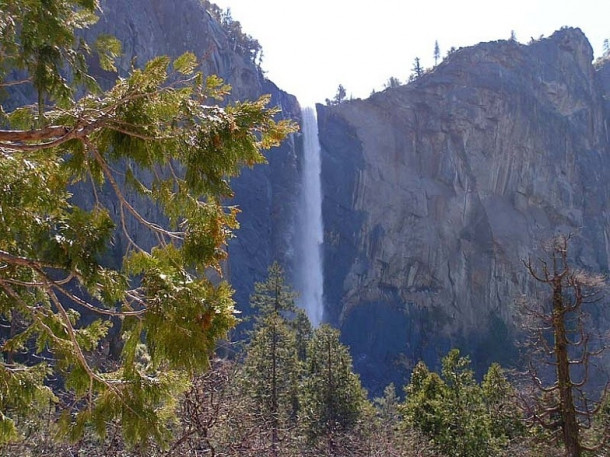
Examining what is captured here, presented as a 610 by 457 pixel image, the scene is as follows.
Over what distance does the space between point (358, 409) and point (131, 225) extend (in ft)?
62.2

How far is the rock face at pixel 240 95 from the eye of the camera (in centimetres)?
3862

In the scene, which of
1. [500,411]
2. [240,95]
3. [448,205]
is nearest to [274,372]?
[500,411]

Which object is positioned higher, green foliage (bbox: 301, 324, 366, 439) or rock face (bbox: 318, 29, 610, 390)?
rock face (bbox: 318, 29, 610, 390)

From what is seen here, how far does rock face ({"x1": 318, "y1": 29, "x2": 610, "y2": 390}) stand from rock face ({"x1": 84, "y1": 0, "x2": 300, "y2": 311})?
12.4 ft

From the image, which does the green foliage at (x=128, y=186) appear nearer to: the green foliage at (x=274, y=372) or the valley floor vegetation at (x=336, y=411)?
the valley floor vegetation at (x=336, y=411)

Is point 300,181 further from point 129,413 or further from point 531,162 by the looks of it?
point 129,413

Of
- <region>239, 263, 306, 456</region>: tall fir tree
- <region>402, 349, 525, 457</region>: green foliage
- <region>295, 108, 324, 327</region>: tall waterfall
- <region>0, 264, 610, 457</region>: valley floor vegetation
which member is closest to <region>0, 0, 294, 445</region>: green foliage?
<region>0, 264, 610, 457</region>: valley floor vegetation

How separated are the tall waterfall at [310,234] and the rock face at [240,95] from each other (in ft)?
3.46

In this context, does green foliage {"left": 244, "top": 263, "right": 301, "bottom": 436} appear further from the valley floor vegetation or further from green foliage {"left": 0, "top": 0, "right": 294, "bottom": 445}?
green foliage {"left": 0, "top": 0, "right": 294, "bottom": 445}

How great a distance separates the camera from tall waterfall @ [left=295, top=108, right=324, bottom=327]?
4656 centimetres

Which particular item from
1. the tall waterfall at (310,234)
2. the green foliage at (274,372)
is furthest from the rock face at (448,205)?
the green foliage at (274,372)

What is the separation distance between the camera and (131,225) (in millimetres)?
33812

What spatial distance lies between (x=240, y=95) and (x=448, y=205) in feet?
62.8

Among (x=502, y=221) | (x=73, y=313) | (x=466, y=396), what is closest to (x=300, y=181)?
(x=502, y=221)
